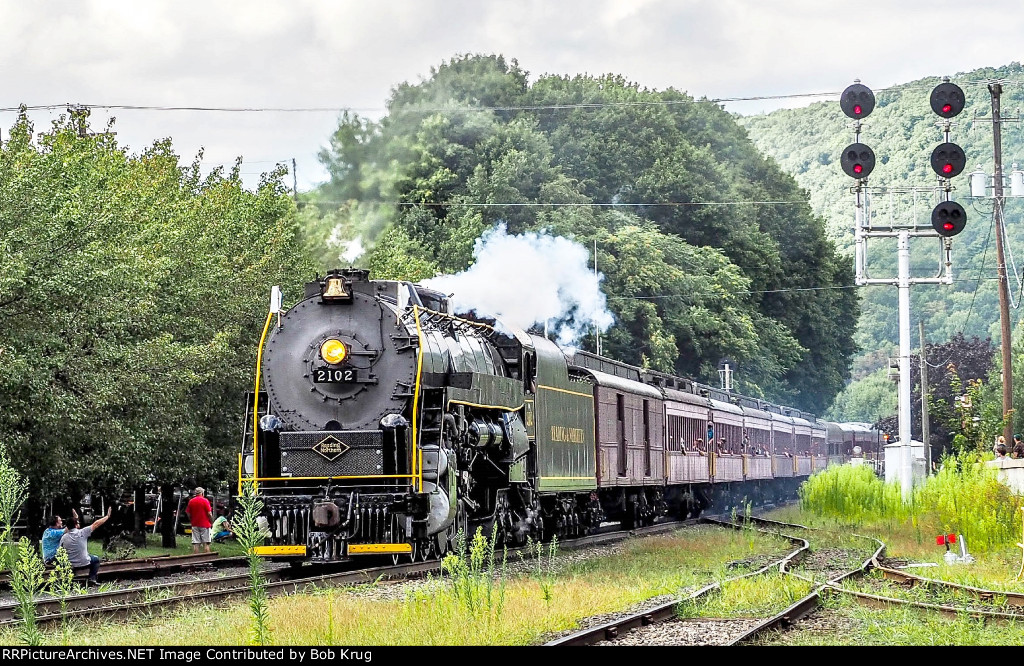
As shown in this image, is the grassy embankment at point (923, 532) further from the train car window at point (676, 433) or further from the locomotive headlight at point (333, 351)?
the locomotive headlight at point (333, 351)

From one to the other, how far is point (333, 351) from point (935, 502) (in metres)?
13.3

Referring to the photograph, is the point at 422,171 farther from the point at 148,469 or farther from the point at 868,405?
the point at 868,405

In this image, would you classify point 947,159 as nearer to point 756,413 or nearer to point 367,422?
point 367,422

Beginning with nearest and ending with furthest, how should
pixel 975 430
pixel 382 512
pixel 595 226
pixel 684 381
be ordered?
pixel 382 512
pixel 684 381
pixel 975 430
pixel 595 226

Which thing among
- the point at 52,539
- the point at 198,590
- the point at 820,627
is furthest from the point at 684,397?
the point at 820,627

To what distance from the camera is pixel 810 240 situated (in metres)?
63.8

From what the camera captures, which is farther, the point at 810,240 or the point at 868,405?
the point at 868,405

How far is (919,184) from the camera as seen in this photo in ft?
301

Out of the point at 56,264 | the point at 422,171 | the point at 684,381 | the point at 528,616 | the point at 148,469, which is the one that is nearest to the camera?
the point at 528,616

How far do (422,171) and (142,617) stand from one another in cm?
3397

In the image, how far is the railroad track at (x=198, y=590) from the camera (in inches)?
506

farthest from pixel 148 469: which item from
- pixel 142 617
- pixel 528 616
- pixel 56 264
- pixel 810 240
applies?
pixel 810 240

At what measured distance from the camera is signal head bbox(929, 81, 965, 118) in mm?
21844

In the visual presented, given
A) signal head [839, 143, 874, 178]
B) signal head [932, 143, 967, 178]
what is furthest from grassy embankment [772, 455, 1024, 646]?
signal head [839, 143, 874, 178]
